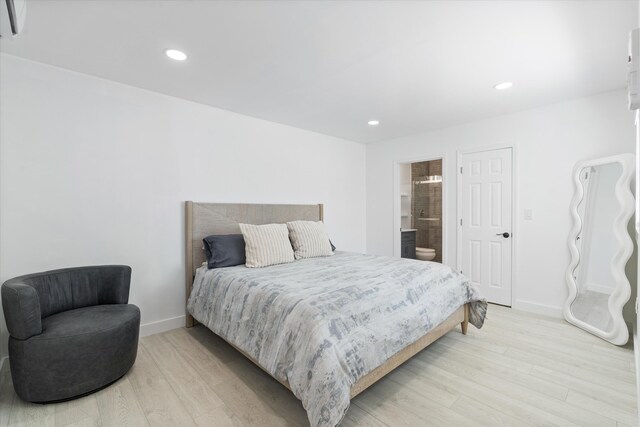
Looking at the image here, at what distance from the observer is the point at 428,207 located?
650 cm

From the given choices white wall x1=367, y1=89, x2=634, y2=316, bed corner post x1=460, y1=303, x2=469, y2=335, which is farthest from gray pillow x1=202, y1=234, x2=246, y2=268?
white wall x1=367, y1=89, x2=634, y2=316

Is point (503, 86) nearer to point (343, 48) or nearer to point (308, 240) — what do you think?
point (343, 48)

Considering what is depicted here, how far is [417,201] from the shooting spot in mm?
6598

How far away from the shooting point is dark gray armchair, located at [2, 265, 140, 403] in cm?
174

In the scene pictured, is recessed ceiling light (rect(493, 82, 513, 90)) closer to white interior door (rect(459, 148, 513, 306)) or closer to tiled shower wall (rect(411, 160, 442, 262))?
white interior door (rect(459, 148, 513, 306))

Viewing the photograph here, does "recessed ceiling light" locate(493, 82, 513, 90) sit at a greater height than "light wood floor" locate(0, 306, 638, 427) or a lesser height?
greater

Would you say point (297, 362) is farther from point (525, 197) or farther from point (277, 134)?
point (525, 197)

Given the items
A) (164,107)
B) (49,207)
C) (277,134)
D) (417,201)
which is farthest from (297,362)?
(417,201)

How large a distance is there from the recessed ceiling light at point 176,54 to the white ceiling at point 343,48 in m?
0.05

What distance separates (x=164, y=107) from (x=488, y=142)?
3845mm

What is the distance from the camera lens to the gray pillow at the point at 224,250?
2.87 m

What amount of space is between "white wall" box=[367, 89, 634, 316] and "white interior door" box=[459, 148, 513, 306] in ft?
0.36

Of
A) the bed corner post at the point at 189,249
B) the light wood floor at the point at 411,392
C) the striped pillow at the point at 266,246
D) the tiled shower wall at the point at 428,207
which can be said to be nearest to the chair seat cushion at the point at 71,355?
the light wood floor at the point at 411,392

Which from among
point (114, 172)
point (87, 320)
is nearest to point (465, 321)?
point (87, 320)
